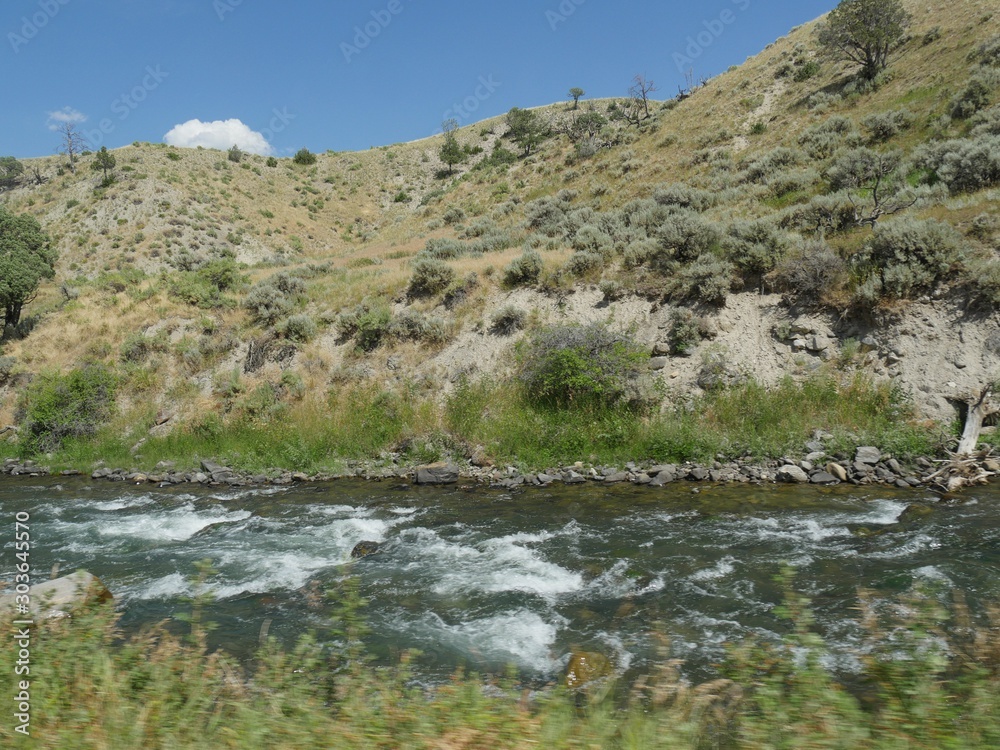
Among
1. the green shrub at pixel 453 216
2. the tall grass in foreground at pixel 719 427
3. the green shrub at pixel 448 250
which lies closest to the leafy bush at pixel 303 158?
the green shrub at pixel 453 216

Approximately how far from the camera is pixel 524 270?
21.1 metres

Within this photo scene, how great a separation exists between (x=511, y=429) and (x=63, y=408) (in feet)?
51.5

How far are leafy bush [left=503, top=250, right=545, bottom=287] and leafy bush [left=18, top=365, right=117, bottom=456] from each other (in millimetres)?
15072

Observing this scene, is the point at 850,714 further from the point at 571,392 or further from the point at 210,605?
the point at 571,392

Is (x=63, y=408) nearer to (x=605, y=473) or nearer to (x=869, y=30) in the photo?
(x=605, y=473)

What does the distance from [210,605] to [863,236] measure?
18.4 m

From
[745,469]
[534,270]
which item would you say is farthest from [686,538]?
[534,270]

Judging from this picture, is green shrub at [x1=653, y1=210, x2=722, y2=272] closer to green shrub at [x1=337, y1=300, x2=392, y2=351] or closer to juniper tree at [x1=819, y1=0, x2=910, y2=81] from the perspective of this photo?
green shrub at [x1=337, y1=300, x2=392, y2=351]

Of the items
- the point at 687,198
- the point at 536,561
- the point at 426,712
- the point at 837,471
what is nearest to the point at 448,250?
the point at 687,198

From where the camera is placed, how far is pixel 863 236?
16.6m

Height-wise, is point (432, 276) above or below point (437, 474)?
above

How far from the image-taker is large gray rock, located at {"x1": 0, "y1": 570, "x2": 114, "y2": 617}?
16.9 ft

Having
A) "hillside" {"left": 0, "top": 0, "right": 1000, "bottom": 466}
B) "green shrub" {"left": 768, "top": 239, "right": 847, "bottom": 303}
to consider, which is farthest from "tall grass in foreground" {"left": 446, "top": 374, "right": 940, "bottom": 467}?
"green shrub" {"left": 768, "top": 239, "right": 847, "bottom": 303}

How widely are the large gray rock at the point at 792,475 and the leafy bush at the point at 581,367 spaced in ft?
14.2
